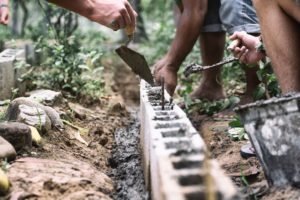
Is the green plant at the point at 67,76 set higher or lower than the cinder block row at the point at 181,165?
higher

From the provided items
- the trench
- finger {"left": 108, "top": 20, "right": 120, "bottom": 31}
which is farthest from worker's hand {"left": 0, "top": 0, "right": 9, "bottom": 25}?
the trench

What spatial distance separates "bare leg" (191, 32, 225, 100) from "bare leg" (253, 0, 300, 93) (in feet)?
6.42

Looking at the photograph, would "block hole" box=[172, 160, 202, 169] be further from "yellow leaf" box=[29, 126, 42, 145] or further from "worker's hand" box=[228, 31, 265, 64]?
"worker's hand" box=[228, 31, 265, 64]

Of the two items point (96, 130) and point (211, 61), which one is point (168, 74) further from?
point (96, 130)

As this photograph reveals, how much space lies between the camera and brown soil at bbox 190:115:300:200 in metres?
2.48

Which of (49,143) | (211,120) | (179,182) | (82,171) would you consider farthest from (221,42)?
(179,182)

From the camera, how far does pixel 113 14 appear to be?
3244 mm

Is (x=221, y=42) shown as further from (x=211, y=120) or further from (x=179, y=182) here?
(x=179, y=182)

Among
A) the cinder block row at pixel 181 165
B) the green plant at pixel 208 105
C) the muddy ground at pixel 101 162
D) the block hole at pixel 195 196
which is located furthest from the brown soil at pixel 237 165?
the block hole at pixel 195 196

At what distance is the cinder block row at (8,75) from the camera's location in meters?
4.55

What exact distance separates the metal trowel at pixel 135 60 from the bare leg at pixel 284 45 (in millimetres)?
982

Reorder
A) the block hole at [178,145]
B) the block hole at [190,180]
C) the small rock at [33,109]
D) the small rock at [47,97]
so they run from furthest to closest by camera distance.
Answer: the small rock at [47,97]
the small rock at [33,109]
the block hole at [178,145]
the block hole at [190,180]

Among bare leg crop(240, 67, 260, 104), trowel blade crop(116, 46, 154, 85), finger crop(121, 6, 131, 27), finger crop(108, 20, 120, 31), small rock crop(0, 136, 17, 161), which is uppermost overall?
finger crop(121, 6, 131, 27)

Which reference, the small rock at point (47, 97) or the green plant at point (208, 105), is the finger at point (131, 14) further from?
the green plant at point (208, 105)
